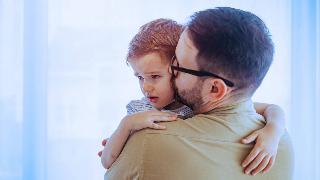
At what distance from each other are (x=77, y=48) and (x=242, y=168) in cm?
156

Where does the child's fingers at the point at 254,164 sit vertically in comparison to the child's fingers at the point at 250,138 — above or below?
below

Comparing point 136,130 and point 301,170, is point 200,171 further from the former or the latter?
point 301,170

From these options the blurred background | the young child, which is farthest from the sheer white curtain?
the young child

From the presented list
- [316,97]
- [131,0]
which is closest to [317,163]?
[316,97]

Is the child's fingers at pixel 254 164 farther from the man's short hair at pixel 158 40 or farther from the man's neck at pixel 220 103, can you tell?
the man's short hair at pixel 158 40

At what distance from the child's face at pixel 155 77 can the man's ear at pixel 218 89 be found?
0.92 feet

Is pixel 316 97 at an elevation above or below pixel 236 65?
below

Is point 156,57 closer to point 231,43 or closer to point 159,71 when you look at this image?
point 159,71

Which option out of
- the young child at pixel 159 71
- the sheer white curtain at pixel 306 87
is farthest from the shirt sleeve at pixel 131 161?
the sheer white curtain at pixel 306 87

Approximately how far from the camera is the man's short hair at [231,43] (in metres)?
0.94

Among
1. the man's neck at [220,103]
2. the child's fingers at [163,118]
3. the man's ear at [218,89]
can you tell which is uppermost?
the man's ear at [218,89]

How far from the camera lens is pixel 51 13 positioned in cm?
229

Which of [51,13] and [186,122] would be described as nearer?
[186,122]

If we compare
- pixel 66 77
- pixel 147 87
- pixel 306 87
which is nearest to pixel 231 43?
pixel 147 87
